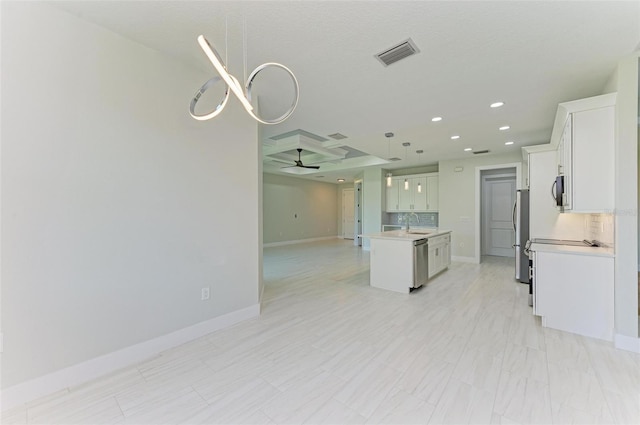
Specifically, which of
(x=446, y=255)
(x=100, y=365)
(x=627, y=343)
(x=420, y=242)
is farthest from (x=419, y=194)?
(x=100, y=365)

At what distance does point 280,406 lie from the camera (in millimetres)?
1668

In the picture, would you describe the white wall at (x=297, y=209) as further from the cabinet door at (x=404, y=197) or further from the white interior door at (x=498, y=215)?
the white interior door at (x=498, y=215)

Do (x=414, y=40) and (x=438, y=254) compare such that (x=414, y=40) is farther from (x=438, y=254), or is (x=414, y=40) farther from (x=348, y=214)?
(x=348, y=214)

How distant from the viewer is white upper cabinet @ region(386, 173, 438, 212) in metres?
7.48

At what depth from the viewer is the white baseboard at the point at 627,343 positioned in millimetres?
2295

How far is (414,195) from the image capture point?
7.84 metres

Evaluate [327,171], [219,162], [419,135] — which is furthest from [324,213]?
[219,162]

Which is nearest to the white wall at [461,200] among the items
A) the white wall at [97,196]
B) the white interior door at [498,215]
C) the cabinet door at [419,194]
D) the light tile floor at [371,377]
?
the cabinet door at [419,194]

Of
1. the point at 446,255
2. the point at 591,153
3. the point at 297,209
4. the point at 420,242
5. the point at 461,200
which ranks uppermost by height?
the point at 591,153

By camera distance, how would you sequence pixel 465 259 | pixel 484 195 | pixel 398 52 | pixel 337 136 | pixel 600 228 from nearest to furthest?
pixel 398 52 → pixel 600 228 → pixel 337 136 → pixel 465 259 → pixel 484 195

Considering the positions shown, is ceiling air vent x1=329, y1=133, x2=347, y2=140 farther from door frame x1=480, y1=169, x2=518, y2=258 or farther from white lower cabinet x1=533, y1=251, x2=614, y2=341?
door frame x1=480, y1=169, x2=518, y2=258

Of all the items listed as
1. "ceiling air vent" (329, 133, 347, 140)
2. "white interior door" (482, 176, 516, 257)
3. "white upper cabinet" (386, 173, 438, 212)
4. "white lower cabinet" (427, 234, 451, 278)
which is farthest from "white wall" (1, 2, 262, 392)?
"white interior door" (482, 176, 516, 257)

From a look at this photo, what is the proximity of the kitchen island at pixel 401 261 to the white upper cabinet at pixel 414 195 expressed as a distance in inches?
122

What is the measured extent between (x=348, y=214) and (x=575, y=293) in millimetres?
9416
